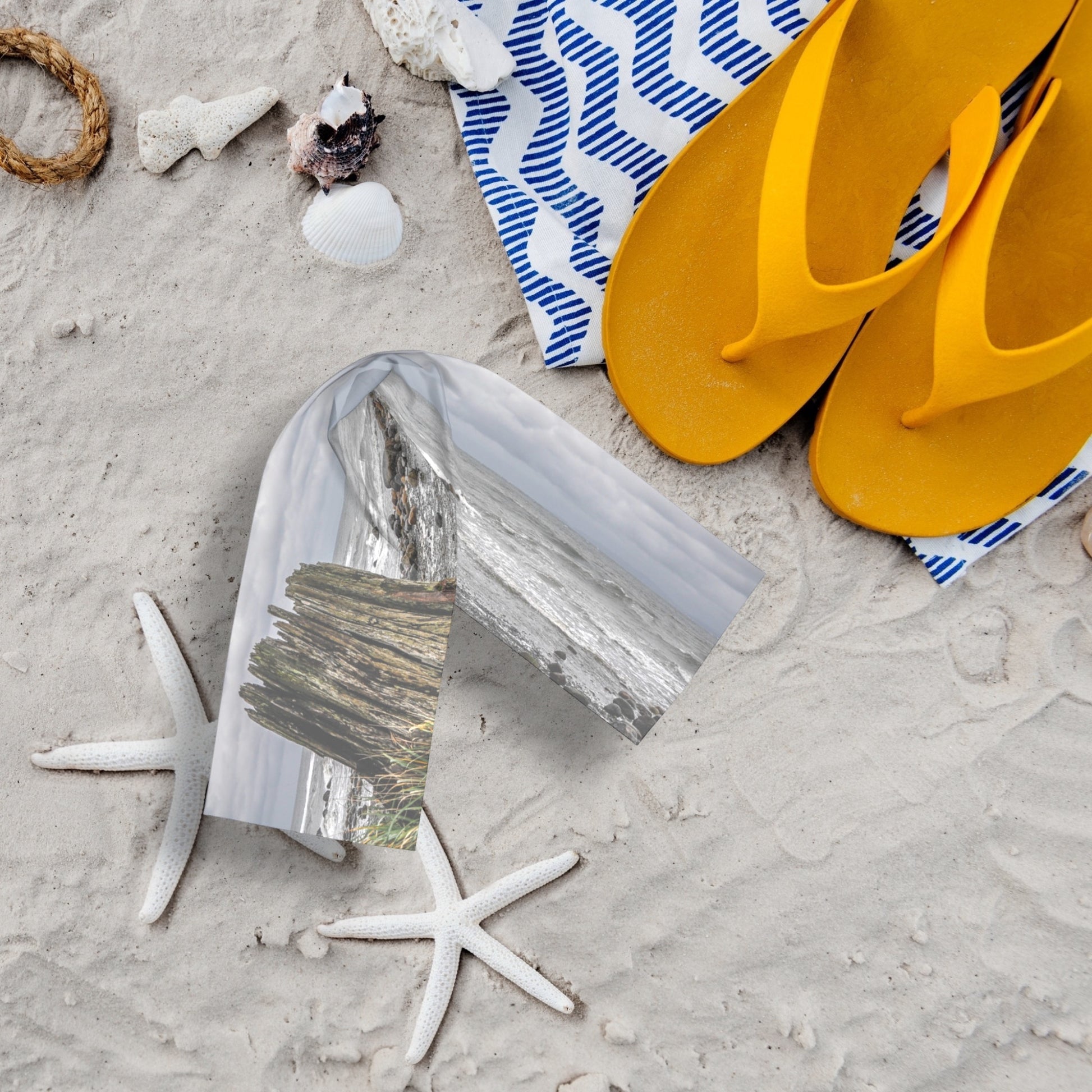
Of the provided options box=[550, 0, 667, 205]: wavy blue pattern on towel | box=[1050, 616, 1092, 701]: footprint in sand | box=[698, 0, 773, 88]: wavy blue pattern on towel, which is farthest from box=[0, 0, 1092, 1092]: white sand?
box=[698, 0, 773, 88]: wavy blue pattern on towel

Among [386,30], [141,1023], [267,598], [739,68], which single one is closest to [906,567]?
[739,68]

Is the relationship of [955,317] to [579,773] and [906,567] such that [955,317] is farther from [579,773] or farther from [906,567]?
[579,773]

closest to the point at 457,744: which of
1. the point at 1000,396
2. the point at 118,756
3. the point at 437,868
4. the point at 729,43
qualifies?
the point at 437,868

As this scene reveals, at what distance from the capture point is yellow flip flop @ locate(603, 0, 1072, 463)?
75 centimetres

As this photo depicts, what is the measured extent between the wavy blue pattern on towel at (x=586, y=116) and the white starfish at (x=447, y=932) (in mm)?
560

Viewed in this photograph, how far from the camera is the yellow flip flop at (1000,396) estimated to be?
764mm

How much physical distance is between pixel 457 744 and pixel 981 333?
0.67 m

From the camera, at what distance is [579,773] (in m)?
0.80

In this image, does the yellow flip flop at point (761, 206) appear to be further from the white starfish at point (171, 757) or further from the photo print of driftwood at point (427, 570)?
the white starfish at point (171, 757)

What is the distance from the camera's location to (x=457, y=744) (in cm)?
80

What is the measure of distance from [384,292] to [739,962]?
2.70ft

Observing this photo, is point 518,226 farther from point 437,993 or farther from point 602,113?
point 437,993

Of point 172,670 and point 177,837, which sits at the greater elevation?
point 172,670

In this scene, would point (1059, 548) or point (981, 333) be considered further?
point (1059, 548)
